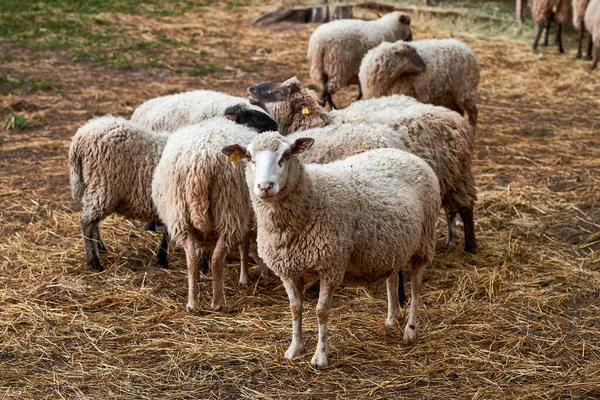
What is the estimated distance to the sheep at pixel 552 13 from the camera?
15.0 meters

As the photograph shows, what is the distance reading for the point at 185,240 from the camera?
218 inches

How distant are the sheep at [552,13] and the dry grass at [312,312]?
5997mm

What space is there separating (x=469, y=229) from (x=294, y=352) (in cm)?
252

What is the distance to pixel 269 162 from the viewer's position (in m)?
4.31

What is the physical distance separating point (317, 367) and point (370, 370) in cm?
31

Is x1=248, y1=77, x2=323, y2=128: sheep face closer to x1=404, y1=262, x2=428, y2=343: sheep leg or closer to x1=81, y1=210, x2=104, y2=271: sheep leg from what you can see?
x1=81, y1=210, x2=104, y2=271: sheep leg

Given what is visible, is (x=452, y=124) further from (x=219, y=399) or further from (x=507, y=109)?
(x=507, y=109)

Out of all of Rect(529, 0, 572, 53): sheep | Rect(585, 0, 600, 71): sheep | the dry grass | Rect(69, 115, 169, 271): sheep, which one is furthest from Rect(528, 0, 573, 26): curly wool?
Rect(69, 115, 169, 271): sheep

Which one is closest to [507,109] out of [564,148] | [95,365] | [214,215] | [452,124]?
[564,148]

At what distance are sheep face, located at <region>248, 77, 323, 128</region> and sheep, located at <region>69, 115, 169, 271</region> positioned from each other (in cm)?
98

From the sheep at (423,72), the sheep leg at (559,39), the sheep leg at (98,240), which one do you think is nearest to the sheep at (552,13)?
the sheep leg at (559,39)

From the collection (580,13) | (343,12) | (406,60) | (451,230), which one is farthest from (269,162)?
(343,12)

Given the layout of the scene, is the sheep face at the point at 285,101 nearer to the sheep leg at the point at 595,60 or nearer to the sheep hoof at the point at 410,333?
the sheep hoof at the point at 410,333

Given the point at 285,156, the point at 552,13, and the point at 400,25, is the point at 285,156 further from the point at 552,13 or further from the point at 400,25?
the point at 552,13
